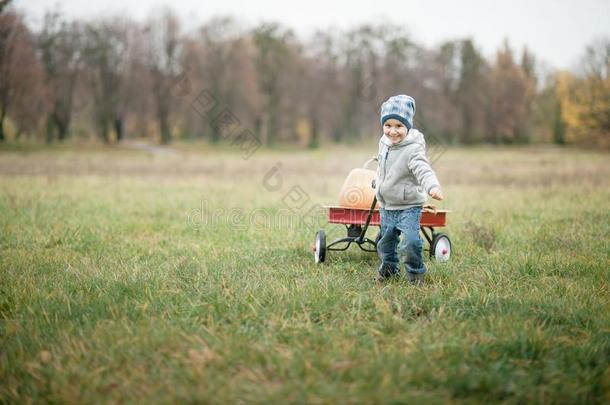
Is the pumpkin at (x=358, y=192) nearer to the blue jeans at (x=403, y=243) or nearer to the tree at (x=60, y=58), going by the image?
the blue jeans at (x=403, y=243)

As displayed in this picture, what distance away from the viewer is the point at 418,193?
493 cm

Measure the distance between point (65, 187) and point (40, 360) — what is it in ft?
37.9

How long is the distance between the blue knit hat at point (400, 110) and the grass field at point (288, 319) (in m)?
1.49

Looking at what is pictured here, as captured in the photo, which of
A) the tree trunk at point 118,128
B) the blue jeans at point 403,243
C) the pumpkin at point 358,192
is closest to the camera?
the blue jeans at point 403,243

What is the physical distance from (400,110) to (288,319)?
2.24 metres

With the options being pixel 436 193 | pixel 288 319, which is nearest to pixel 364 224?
pixel 436 193

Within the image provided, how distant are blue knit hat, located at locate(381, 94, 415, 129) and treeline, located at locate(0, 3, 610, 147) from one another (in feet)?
126

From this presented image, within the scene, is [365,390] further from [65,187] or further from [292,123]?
[292,123]

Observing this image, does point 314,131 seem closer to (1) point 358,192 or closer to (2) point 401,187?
(1) point 358,192

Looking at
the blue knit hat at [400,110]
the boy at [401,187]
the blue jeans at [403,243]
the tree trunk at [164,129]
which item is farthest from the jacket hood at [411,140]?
the tree trunk at [164,129]

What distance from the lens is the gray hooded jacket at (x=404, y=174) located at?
4.88m

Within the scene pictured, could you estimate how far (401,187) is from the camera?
195 inches

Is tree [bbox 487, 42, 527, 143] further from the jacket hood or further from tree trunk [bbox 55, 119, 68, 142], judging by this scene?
the jacket hood

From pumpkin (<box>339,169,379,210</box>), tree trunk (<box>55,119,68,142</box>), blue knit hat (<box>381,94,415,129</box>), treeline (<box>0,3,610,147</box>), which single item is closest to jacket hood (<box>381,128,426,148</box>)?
blue knit hat (<box>381,94,415,129</box>)
